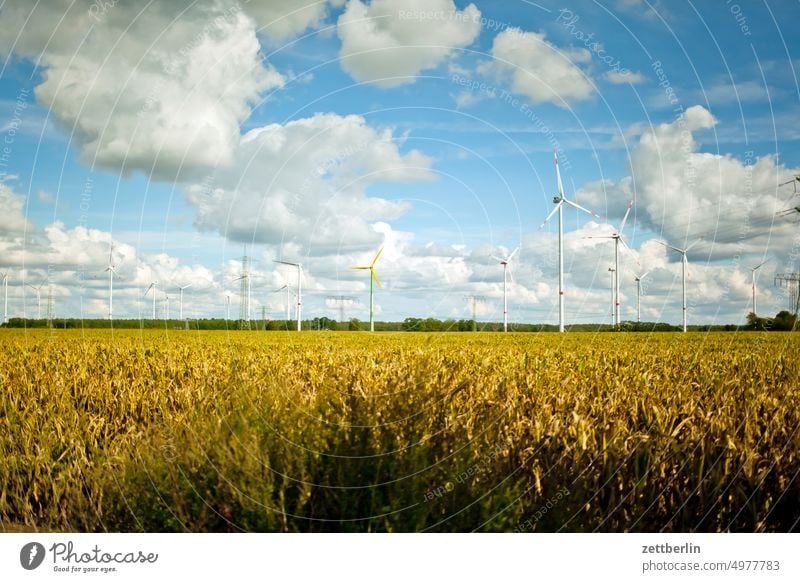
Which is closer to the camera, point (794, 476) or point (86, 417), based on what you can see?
point (794, 476)

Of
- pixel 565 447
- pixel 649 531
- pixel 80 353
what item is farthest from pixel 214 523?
pixel 80 353
